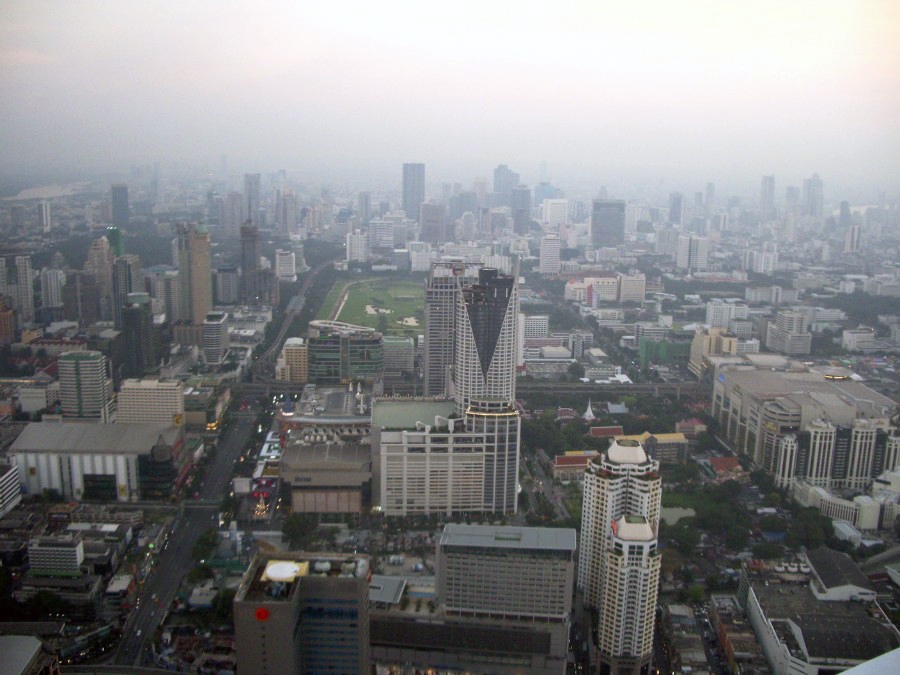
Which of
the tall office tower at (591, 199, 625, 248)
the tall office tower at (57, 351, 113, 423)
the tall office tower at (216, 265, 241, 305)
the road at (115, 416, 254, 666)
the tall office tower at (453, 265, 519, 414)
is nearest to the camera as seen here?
the road at (115, 416, 254, 666)

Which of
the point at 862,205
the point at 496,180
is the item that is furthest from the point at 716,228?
the point at 862,205

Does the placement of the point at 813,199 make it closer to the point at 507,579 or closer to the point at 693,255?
the point at 693,255

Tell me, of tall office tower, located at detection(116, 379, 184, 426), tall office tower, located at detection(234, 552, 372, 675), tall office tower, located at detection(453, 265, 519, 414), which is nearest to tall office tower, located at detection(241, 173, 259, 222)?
tall office tower, located at detection(116, 379, 184, 426)

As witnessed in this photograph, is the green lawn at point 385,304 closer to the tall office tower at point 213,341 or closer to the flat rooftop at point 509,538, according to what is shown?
the tall office tower at point 213,341

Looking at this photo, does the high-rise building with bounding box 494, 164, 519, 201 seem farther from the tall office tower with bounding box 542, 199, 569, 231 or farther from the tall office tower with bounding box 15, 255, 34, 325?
the tall office tower with bounding box 15, 255, 34, 325

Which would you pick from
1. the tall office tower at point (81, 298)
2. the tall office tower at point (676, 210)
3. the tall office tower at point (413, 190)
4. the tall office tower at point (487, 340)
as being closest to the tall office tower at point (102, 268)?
the tall office tower at point (81, 298)

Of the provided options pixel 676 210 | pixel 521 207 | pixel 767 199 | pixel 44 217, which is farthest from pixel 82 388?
pixel 676 210
